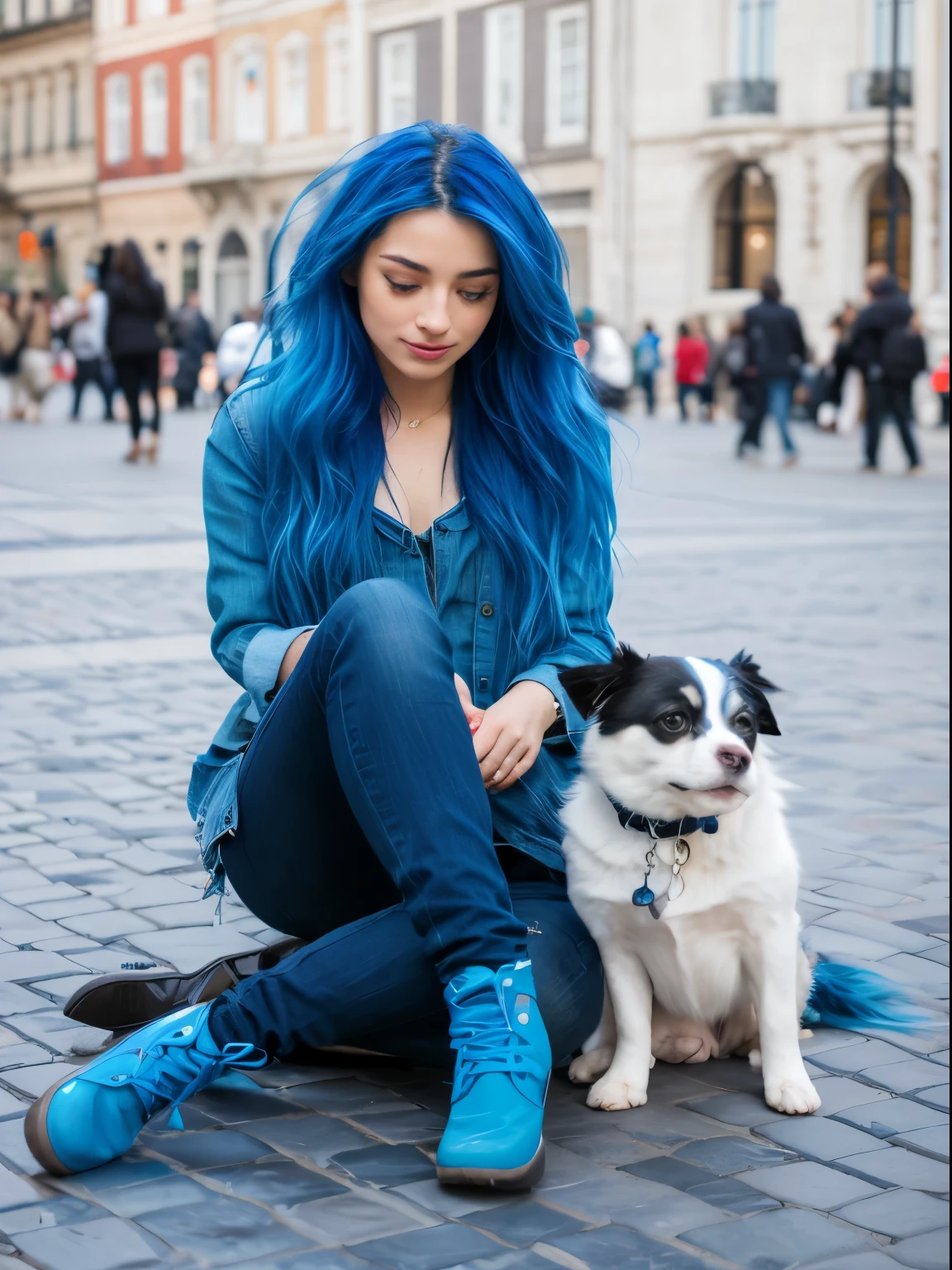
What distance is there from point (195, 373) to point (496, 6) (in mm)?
16889

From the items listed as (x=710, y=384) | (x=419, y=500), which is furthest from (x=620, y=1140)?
(x=710, y=384)

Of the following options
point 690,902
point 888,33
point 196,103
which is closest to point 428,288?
point 690,902

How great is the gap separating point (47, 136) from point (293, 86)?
13.2 metres

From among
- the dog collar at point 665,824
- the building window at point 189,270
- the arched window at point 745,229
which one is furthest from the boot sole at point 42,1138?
the building window at point 189,270

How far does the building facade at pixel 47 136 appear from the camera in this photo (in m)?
51.2

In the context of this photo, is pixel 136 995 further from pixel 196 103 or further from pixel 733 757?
pixel 196 103

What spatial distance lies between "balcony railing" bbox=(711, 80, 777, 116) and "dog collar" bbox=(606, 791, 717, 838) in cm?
3355

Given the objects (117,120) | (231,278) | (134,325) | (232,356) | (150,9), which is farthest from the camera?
(117,120)

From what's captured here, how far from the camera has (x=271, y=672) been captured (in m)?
2.70

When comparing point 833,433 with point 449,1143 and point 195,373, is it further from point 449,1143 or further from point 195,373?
point 449,1143

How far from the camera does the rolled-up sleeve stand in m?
2.85

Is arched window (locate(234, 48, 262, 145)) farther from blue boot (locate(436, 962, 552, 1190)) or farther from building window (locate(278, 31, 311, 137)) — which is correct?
blue boot (locate(436, 962, 552, 1190))

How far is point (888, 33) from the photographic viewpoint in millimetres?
32625

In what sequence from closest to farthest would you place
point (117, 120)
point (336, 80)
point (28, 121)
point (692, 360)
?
point (692, 360) → point (336, 80) → point (117, 120) → point (28, 121)
